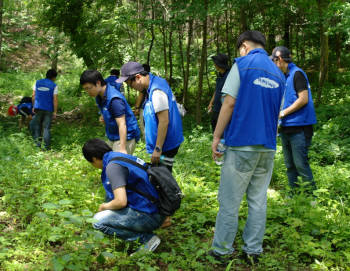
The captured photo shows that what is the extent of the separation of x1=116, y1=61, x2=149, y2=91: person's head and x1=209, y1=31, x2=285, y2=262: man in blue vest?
1.10 meters

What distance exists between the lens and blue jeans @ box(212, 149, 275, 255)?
10.3ft

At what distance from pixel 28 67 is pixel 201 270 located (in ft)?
76.1

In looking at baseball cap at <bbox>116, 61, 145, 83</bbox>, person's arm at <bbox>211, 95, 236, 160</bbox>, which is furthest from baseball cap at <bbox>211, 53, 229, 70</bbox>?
person's arm at <bbox>211, 95, 236, 160</bbox>

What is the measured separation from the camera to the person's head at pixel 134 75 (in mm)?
3803

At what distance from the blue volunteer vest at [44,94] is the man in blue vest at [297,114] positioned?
18.2 feet

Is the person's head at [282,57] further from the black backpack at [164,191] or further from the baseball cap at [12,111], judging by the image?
the baseball cap at [12,111]

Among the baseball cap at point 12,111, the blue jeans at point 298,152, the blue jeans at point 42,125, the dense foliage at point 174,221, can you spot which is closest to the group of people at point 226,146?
the dense foliage at point 174,221

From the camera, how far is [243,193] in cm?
325

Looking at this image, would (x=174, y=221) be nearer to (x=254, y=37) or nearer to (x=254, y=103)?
(x=254, y=103)

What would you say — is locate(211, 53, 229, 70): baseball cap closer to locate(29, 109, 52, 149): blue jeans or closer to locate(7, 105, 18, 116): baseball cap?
locate(29, 109, 52, 149): blue jeans

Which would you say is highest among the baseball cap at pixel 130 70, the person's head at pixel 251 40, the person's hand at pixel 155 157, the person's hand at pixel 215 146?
the person's head at pixel 251 40

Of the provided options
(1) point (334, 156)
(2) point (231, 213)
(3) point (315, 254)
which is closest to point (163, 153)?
(2) point (231, 213)

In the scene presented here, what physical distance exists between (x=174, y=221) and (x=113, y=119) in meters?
1.48

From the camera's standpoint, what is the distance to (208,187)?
17.3ft
